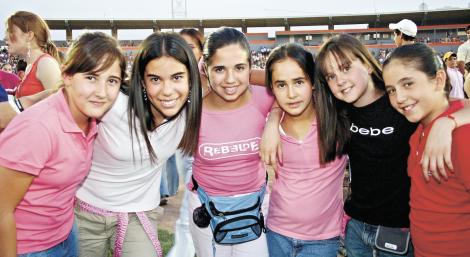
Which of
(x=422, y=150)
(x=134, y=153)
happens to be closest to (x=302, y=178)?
(x=422, y=150)

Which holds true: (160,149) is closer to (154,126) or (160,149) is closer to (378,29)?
(154,126)

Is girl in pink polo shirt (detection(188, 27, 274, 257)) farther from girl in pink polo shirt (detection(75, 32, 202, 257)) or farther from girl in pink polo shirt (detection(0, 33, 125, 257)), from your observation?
girl in pink polo shirt (detection(0, 33, 125, 257))

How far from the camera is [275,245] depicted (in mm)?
2492

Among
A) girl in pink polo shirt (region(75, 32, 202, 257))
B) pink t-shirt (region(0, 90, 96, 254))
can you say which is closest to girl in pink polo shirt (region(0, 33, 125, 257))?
pink t-shirt (region(0, 90, 96, 254))

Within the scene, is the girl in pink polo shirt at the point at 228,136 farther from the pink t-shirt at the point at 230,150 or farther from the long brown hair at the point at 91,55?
the long brown hair at the point at 91,55

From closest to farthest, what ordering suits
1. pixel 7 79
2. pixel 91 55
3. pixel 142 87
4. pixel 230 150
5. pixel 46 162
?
pixel 46 162
pixel 91 55
pixel 142 87
pixel 230 150
pixel 7 79

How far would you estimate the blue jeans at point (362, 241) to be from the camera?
2240 millimetres

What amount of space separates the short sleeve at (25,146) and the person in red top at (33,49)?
6.00ft

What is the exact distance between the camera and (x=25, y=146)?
1625 mm

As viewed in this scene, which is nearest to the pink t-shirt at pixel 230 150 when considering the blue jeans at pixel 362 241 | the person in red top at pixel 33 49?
the blue jeans at pixel 362 241

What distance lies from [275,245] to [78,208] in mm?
1300

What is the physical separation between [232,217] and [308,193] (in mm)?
535

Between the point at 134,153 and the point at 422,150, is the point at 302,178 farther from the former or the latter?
the point at 134,153

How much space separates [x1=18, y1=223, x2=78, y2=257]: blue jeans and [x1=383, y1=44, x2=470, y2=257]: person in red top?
6.41 ft
